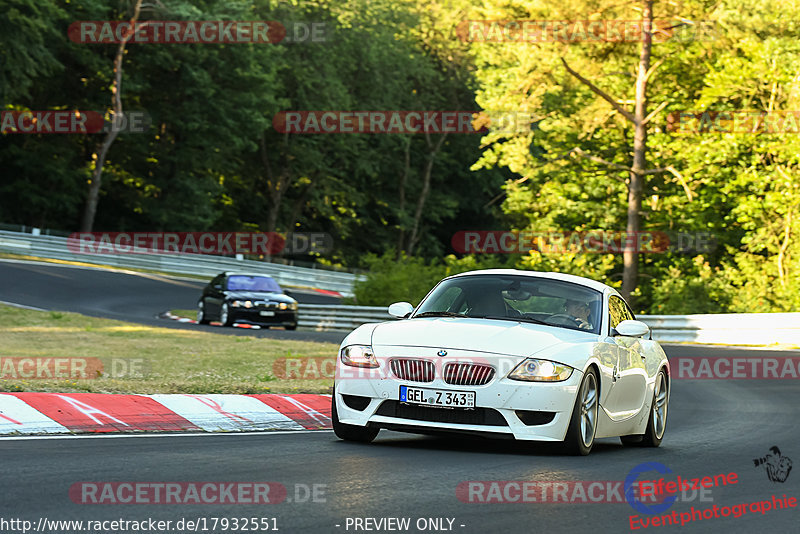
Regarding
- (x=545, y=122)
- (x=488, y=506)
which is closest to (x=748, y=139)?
(x=545, y=122)

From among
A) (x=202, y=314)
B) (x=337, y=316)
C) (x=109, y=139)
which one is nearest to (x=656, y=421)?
(x=202, y=314)

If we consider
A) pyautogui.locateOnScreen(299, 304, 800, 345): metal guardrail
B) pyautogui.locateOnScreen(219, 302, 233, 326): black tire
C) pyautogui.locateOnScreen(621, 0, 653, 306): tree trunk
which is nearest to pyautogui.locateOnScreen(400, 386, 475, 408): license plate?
pyautogui.locateOnScreen(299, 304, 800, 345): metal guardrail

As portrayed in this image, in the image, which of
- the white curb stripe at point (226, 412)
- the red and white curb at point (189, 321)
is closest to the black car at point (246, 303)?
the red and white curb at point (189, 321)

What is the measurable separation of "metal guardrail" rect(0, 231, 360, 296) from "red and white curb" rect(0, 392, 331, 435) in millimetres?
33279

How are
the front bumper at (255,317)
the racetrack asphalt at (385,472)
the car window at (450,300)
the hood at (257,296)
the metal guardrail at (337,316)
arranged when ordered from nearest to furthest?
the racetrack asphalt at (385,472) → the car window at (450,300) → the front bumper at (255,317) → the hood at (257,296) → the metal guardrail at (337,316)

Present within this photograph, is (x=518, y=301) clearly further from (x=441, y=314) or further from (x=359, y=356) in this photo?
(x=359, y=356)

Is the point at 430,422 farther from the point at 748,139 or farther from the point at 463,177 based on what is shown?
the point at 463,177

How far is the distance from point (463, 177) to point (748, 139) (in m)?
43.6

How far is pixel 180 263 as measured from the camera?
54.5 meters

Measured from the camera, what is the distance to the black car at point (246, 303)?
32.3m

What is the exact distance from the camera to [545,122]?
145ft

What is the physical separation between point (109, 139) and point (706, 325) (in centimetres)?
3502

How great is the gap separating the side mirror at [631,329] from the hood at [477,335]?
1.25 feet

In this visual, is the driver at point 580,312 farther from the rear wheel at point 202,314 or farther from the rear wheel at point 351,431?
the rear wheel at point 202,314
